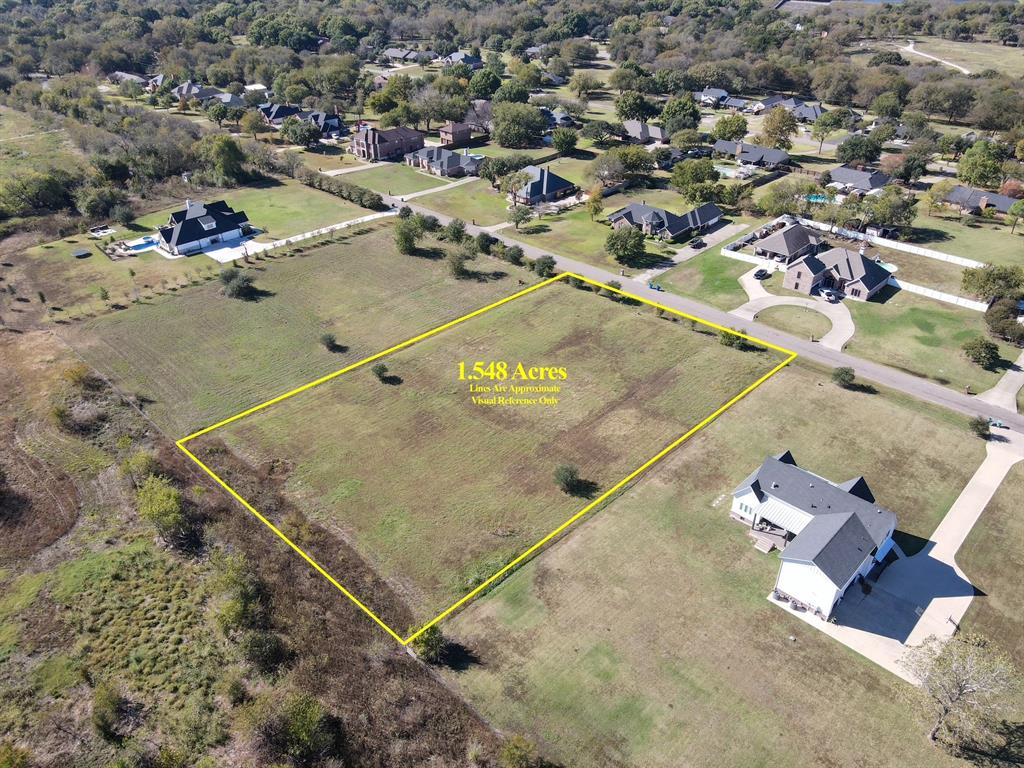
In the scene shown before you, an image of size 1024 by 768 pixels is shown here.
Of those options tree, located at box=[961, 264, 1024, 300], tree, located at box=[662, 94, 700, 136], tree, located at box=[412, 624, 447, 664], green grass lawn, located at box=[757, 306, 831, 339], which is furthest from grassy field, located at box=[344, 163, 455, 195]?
tree, located at box=[412, 624, 447, 664]

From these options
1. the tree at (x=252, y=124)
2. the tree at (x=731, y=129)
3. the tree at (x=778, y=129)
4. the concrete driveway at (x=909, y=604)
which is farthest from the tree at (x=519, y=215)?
the tree at (x=252, y=124)

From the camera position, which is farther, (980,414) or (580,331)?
(580,331)

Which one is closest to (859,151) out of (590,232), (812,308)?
(590,232)

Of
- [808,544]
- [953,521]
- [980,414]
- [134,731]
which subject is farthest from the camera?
[980,414]

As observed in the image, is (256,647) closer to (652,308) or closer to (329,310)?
(329,310)

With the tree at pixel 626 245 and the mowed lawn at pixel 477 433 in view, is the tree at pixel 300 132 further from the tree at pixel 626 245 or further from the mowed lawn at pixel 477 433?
the mowed lawn at pixel 477 433

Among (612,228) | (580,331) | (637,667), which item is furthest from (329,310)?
(637,667)

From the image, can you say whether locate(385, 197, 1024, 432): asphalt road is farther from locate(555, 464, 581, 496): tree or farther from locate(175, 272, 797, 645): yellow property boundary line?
locate(555, 464, 581, 496): tree
